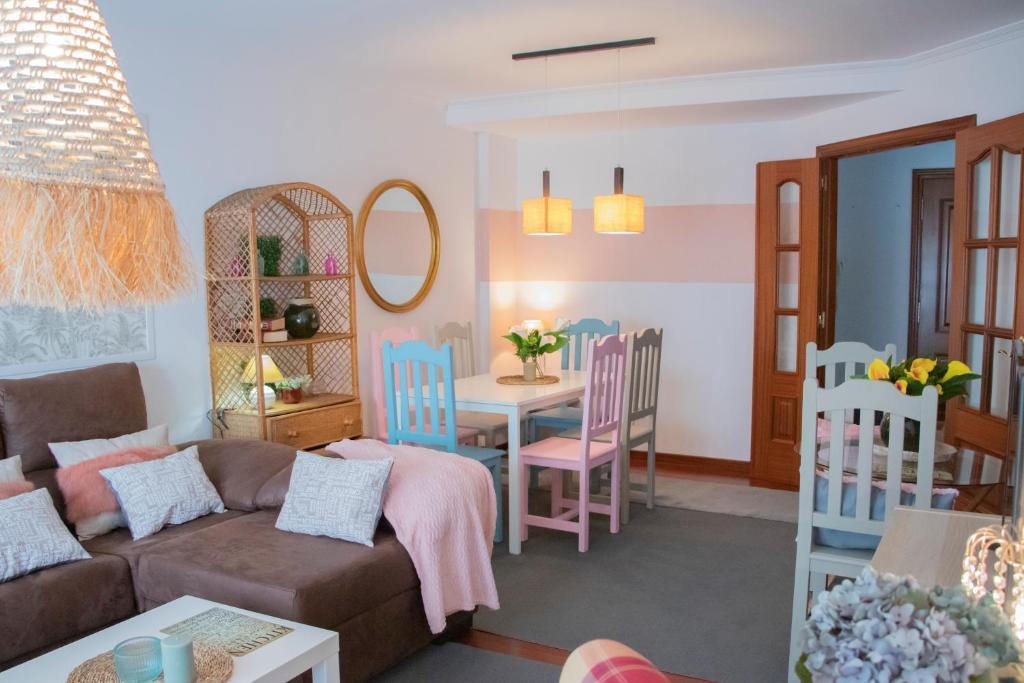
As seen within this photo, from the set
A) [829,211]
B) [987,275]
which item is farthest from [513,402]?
[829,211]

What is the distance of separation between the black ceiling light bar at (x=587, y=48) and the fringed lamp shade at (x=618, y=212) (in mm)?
675

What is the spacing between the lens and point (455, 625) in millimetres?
3152

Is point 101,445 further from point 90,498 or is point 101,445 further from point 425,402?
point 425,402

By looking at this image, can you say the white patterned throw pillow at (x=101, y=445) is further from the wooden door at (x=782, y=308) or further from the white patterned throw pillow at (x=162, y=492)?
the wooden door at (x=782, y=308)

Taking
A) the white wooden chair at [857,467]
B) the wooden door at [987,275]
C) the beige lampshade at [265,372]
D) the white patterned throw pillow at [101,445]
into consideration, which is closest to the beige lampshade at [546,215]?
the beige lampshade at [265,372]

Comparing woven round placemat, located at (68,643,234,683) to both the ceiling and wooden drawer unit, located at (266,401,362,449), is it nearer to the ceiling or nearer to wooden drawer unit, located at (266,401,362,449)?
wooden drawer unit, located at (266,401,362,449)

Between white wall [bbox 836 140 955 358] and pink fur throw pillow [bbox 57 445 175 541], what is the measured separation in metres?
5.55

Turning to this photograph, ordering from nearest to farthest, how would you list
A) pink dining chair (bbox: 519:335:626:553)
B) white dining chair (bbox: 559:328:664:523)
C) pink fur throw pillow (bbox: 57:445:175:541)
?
pink fur throw pillow (bbox: 57:445:175:541), pink dining chair (bbox: 519:335:626:553), white dining chair (bbox: 559:328:664:523)

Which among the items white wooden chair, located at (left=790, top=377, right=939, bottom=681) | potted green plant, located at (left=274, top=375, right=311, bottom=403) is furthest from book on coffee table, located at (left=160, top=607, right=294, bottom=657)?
potted green plant, located at (left=274, top=375, right=311, bottom=403)

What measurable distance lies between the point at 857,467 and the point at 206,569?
204 cm

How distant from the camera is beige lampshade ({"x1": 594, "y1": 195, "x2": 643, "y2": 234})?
15.2ft

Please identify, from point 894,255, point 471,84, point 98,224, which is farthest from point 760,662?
point 894,255

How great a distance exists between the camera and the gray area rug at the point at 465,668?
287 cm

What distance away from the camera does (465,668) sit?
9.64 feet
